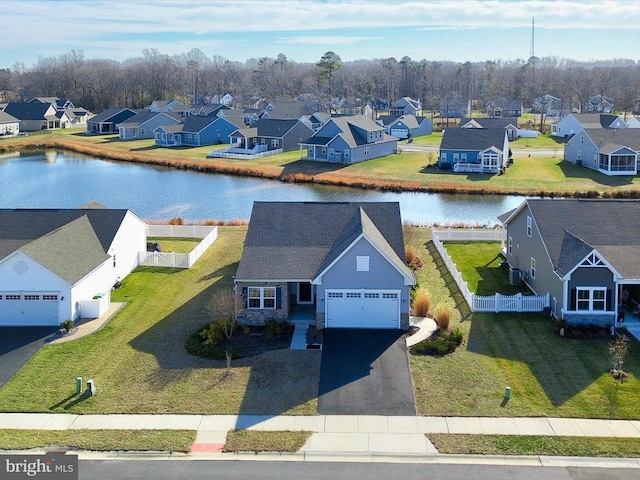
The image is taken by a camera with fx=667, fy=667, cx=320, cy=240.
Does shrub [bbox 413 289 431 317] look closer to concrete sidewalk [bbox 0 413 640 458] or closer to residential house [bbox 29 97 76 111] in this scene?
concrete sidewalk [bbox 0 413 640 458]

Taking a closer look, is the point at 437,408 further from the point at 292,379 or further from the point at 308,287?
the point at 308,287

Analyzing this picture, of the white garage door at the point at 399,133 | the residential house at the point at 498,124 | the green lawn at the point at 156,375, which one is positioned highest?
the residential house at the point at 498,124

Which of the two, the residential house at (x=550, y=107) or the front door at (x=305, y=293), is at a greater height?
the residential house at (x=550, y=107)

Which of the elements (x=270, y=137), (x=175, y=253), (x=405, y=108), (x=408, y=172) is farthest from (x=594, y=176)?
(x=405, y=108)

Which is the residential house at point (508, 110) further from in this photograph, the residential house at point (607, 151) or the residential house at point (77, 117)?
the residential house at point (77, 117)

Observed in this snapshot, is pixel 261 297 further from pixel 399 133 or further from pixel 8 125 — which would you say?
pixel 8 125

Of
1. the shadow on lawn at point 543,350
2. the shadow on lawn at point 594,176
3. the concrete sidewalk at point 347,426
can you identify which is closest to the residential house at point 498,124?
the shadow on lawn at point 594,176
